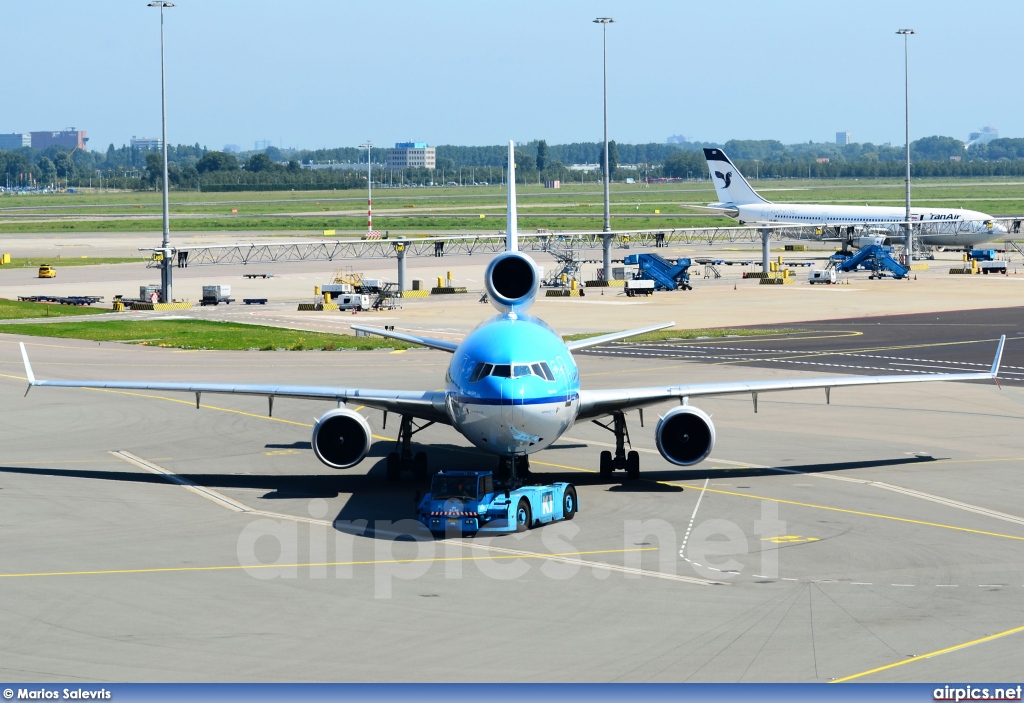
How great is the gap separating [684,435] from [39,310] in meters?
67.9

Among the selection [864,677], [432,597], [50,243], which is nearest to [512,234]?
[432,597]

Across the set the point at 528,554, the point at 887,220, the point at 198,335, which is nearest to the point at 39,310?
the point at 198,335

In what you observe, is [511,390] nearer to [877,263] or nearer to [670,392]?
[670,392]

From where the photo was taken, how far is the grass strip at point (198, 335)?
70.1 metres

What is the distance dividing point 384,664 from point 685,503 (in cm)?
1416

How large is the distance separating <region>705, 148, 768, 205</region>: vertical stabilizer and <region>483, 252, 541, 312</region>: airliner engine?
135644mm

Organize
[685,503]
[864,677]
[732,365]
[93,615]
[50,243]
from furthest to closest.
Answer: [50,243] → [732,365] → [685,503] → [93,615] → [864,677]

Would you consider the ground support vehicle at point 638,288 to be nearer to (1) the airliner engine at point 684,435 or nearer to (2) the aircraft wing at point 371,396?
(2) the aircraft wing at point 371,396

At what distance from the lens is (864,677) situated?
757 inches

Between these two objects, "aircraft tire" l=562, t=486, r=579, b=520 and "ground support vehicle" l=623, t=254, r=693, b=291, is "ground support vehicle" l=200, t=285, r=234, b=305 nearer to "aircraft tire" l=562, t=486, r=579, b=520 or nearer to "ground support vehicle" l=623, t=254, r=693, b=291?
"ground support vehicle" l=623, t=254, r=693, b=291


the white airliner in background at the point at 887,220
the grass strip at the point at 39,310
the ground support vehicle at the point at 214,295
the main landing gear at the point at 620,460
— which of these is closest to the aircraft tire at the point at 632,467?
the main landing gear at the point at 620,460

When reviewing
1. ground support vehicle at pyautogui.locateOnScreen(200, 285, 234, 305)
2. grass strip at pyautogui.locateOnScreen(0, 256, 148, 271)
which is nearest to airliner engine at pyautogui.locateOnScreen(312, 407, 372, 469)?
ground support vehicle at pyautogui.locateOnScreen(200, 285, 234, 305)

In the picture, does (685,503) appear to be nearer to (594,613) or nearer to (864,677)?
(594,613)

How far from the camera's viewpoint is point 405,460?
119 ft
